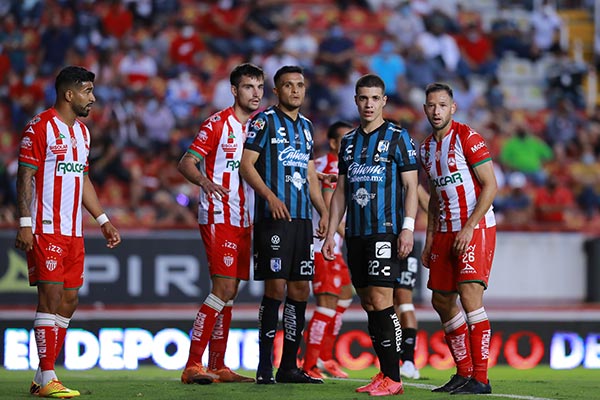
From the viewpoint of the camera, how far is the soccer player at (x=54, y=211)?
8102 millimetres

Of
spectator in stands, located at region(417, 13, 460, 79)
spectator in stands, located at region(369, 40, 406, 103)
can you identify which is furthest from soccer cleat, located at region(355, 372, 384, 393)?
spectator in stands, located at region(417, 13, 460, 79)

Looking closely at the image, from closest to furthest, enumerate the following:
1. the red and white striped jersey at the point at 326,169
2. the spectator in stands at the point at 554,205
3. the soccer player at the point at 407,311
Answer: the soccer player at the point at 407,311, the red and white striped jersey at the point at 326,169, the spectator in stands at the point at 554,205

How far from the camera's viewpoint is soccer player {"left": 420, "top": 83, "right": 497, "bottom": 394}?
27.0 ft

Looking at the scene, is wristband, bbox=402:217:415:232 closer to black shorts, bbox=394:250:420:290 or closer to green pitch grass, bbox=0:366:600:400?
green pitch grass, bbox=0:366:600:400

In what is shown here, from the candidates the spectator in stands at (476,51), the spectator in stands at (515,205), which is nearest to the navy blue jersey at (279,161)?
the spectator in stands at (515,205)

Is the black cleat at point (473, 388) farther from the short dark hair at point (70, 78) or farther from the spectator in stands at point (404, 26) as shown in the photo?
the spectator in stands at point (404, 26)

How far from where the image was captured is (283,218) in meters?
8.73

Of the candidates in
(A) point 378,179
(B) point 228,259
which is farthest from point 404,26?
(A) point 378,179

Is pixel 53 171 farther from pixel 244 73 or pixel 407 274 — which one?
pixel 407 274

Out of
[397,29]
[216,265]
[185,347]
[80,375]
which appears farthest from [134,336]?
[397,29]

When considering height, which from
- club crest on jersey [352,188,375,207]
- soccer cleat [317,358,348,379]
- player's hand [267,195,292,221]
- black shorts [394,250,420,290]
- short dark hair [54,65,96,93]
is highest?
short dark hair [54,65,96,93]

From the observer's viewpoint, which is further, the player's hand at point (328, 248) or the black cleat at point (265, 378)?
the black cleat at point (265, 378)

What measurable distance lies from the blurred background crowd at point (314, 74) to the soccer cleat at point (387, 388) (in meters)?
7.68

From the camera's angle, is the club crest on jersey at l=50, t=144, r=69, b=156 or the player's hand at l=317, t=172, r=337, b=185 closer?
the club crest on jersey at l=50, t=144, r=69, b=156
